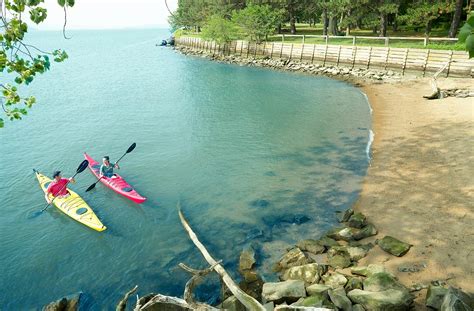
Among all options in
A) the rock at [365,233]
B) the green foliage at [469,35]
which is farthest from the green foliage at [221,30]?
the green foliage at [469,35]

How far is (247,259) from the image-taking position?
1116cm

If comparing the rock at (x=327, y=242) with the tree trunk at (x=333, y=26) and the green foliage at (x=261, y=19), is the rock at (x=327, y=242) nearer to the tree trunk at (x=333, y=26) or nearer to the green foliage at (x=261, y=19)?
the tree trunk at (x=333, y=26)

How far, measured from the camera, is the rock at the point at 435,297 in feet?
25.1

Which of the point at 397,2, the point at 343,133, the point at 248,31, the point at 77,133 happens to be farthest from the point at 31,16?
→ the point at 248,31

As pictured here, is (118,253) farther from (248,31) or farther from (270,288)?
(248,31)

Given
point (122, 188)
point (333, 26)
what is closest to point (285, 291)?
point (122, 188)

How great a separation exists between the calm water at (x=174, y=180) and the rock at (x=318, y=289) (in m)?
1.85

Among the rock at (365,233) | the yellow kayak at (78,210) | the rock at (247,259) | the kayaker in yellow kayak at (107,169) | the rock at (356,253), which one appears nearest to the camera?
the rock at (356,253)

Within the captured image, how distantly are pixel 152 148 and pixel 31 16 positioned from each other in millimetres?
18474

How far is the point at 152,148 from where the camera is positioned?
22578 millimetres

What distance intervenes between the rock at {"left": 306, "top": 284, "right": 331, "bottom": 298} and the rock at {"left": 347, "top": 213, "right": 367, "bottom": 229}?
395cm

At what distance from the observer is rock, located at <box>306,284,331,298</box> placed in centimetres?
863

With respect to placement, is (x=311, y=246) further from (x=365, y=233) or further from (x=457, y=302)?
(x=457, y=302)

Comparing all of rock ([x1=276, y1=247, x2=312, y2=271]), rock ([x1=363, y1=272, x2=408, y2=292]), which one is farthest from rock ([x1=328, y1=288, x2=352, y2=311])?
rock ([x1=276, y1=247, x2=312, y2=271])
